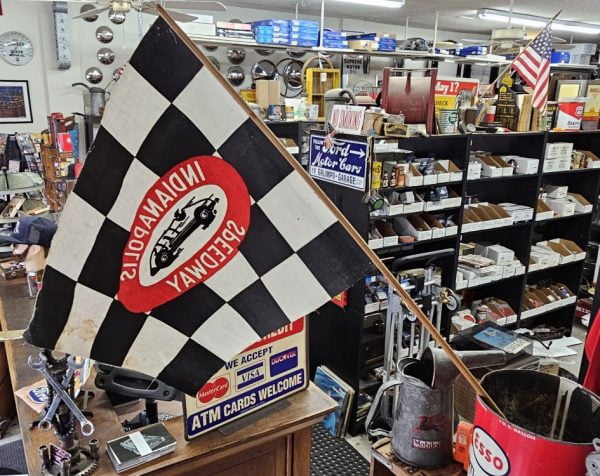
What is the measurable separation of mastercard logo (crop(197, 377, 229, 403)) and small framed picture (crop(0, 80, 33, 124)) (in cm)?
653

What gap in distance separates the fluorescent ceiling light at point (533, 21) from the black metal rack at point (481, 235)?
440 centimetres

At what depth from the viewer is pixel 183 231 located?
3.42 ft

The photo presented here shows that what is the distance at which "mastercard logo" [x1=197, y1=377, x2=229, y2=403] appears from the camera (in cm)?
143

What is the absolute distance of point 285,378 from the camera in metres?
1.63

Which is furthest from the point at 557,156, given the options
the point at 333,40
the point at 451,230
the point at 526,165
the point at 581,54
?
the point at 581,54

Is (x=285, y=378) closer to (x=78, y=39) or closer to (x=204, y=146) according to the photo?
(x=204, y=146)

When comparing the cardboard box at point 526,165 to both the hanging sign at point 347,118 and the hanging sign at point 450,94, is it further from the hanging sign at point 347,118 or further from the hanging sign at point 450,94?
the hanging sign at point 347,118

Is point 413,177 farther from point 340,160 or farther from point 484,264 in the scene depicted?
point 484,264

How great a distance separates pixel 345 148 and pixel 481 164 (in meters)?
1.48

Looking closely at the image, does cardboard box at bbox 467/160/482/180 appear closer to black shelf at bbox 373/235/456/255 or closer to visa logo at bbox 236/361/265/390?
black shelf at bbox 373/235/456/255

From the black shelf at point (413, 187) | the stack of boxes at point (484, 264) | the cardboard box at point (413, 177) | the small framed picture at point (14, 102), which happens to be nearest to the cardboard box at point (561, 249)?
the stack of boxes at point (484, 264)

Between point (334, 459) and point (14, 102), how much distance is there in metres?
6.26

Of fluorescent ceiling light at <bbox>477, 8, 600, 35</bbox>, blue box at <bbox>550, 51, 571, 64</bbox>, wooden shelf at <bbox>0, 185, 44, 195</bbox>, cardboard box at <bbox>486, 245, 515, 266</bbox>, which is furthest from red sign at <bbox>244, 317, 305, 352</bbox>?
blue box at <bbox>550, 51, 571, 64</bbox>

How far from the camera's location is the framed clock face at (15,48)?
648 centimetres
